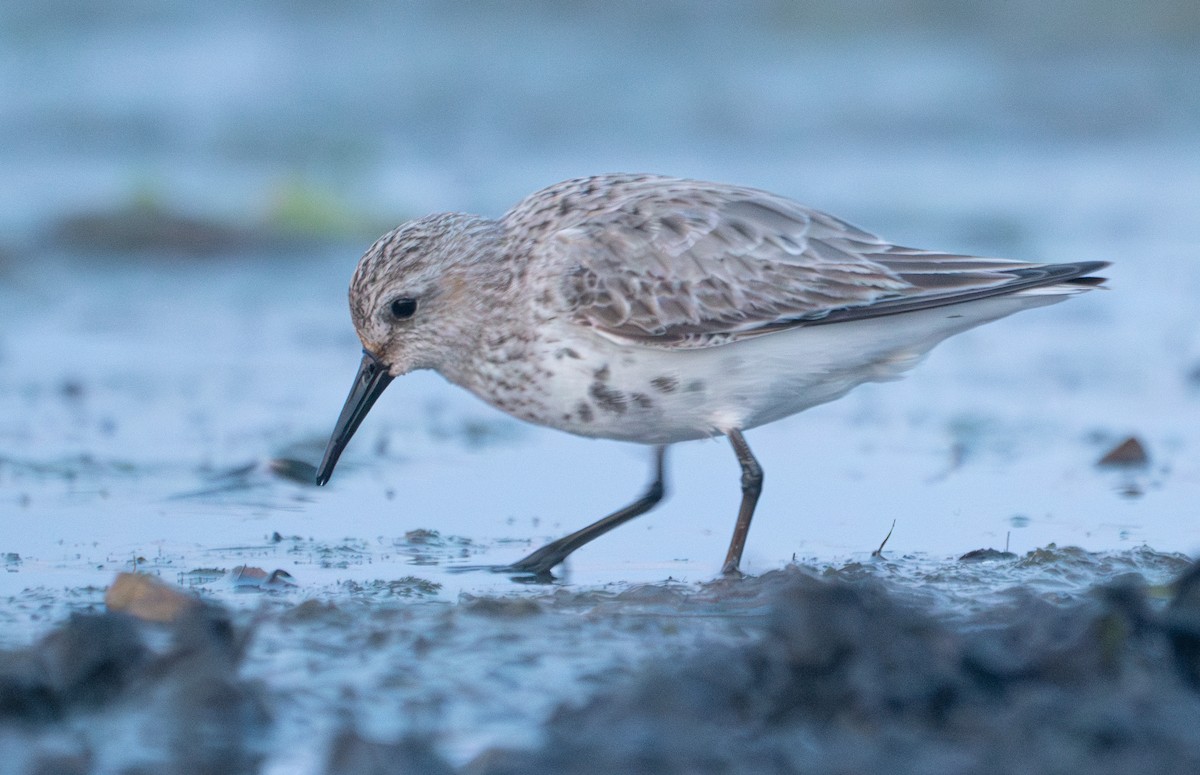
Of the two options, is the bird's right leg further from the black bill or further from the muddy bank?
the muddy bank

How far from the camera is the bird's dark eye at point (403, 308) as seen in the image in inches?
217

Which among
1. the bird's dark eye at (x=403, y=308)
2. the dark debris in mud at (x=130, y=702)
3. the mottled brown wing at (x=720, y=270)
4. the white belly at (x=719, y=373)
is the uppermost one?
the mottled brown wing at (x=720, y=270)

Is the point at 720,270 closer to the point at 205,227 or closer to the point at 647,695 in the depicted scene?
the point at 647,695

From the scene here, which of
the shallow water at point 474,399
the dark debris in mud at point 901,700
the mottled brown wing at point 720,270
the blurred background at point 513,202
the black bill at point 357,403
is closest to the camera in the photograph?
the dark debris in mud at point 901,700

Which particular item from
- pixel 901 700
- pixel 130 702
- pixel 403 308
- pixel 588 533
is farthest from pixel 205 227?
pixel 901 700

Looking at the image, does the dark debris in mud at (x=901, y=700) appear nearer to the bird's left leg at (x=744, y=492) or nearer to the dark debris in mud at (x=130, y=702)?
the dark debris in mud at (x=130, y=702)

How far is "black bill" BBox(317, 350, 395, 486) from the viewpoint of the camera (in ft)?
18.6

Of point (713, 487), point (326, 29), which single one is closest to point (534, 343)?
point (713, 487)

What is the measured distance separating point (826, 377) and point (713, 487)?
114cm

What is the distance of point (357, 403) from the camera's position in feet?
18.8

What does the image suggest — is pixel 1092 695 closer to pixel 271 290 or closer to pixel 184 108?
pixel 271 290

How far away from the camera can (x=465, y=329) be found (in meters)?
5.44

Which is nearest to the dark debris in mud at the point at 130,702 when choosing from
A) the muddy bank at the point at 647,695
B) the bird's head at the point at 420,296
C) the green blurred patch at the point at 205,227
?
the muddy bank at the point at 647,695

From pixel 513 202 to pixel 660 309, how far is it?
669 cm
